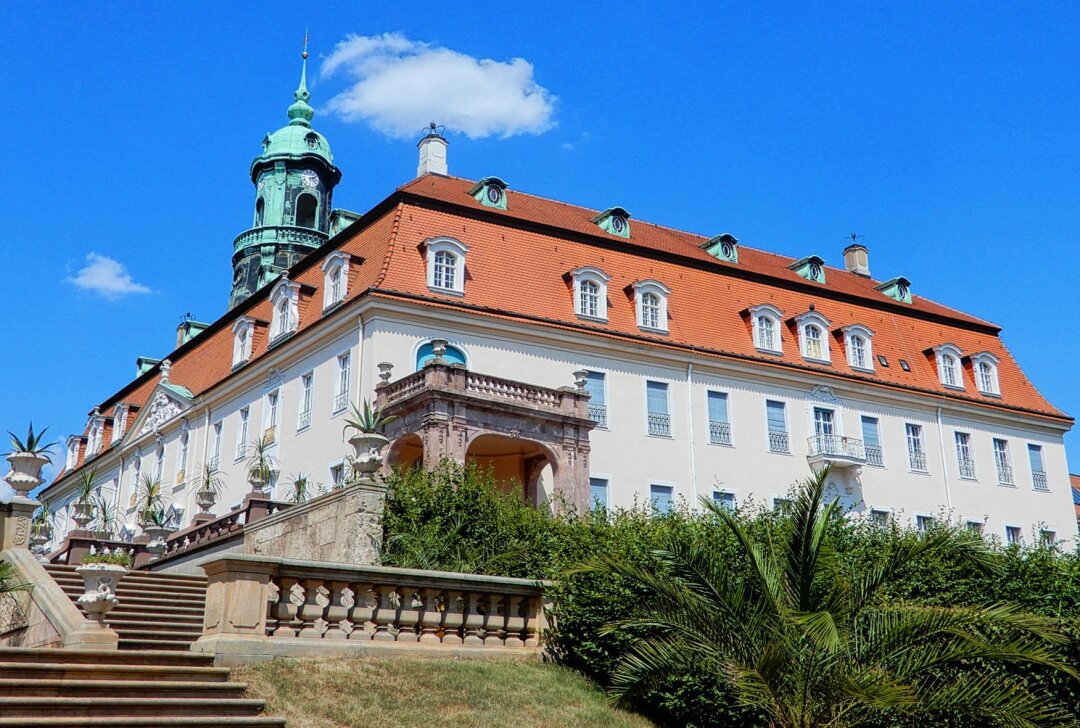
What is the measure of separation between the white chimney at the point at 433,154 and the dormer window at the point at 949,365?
19.6m

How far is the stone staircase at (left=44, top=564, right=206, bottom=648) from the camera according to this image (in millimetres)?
14750

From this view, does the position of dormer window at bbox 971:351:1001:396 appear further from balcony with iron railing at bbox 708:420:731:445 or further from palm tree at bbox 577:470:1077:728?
palm tree at bbox 577:470:1077:728

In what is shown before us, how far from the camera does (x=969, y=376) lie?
44.3m

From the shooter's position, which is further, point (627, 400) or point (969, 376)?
point (969, 376)

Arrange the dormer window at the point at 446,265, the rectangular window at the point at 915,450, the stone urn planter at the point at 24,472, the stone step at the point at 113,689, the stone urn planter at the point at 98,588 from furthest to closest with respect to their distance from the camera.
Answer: the rectangular window at the point at 915,450 < the dormer window at the point at 446,265 < the stone urn planter at the point at 24,472 < the stone urn planter at the point at 98,588 < the stone step at the point at 113,689

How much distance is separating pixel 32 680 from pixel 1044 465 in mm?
41404

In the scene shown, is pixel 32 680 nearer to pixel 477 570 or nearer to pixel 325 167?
pixel 477 570

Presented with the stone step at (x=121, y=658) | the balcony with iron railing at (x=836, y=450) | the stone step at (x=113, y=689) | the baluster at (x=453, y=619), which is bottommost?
the stone step at (x=113, y=689)

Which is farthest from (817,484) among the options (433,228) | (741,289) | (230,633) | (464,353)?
(741,289)

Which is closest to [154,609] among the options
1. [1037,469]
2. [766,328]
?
[766,328]

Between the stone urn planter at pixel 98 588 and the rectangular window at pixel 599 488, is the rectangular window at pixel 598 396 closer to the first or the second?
the rectangular window at pixel 599 488

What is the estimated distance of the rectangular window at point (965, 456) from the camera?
4216 centimetres

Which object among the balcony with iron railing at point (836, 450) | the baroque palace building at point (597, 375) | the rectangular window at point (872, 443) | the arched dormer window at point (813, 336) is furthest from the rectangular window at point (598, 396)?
the rectangular window at point (872, 443)

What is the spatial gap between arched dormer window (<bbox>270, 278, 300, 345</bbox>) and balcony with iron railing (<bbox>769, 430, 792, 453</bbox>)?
15.9 m
